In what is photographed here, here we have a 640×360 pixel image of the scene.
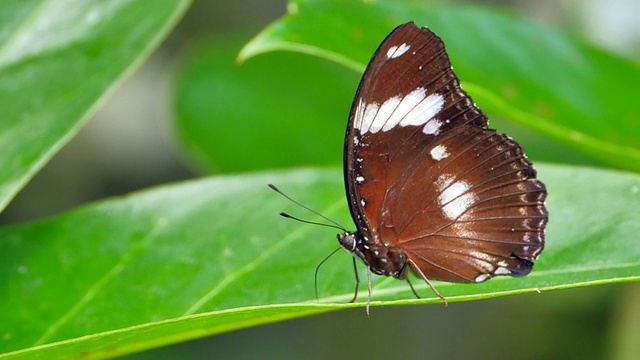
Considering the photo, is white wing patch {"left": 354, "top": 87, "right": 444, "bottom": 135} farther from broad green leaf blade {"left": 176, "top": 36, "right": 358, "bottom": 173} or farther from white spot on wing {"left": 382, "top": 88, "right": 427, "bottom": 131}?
broad green leaf blade {"left": 176, "top": 36, "right": 358, "bottom": 173}

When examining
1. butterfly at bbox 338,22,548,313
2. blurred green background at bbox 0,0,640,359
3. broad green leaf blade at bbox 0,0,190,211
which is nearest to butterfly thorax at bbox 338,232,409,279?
butterfly at bbox 338,22,548,313

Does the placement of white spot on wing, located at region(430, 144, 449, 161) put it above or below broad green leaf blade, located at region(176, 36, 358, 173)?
above

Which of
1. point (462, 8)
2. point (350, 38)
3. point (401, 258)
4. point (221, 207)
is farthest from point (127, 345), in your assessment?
point (462, 8)

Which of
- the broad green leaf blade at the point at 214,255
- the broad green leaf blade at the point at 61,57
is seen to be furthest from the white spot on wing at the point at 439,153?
the broad green leaf blade at the point at 61,57

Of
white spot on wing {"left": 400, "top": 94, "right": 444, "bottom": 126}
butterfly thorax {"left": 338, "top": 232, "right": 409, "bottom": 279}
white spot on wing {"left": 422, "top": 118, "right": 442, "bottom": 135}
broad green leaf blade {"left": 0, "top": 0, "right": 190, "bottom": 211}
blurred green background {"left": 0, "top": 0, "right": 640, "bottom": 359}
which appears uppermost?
white spot on wing {"left": 400, "top": 94, "right": 444, "bottom": 126}

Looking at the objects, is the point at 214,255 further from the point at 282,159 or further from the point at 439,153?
the point at 282,159

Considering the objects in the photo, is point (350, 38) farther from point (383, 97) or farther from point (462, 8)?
point (462, 8)

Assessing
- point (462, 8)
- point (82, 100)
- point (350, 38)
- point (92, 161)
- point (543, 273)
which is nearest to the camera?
point (543, 273)
